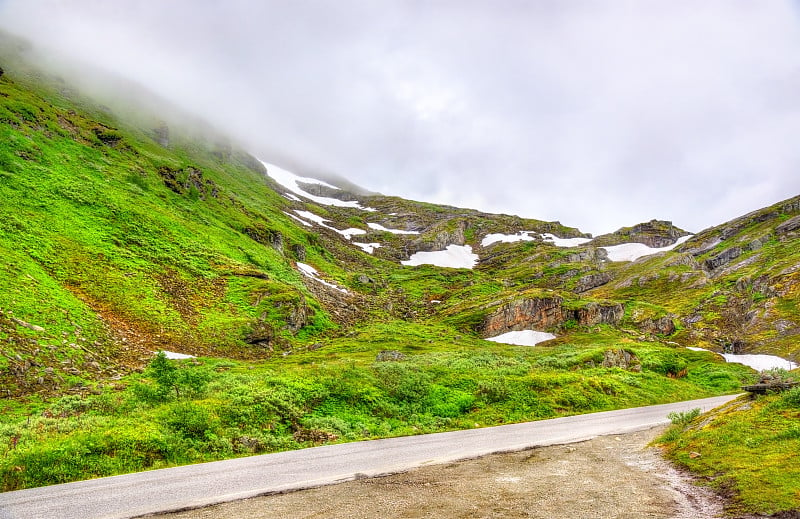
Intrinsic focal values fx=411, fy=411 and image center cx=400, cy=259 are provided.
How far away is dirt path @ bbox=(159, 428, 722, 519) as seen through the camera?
29.2ft

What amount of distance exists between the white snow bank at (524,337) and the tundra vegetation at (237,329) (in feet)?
6.94

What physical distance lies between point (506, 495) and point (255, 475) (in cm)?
733

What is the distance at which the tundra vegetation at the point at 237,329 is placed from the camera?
17188 mm

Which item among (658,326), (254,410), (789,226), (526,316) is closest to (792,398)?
(254,410)

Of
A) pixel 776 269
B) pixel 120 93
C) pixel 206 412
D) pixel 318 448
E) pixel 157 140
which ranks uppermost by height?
pixel 120 93

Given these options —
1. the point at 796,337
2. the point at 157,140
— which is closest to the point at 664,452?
the point at 796,337

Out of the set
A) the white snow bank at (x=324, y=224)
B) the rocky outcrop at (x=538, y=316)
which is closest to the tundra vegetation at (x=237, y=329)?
the rocky outcrop at (x=538, y=316)

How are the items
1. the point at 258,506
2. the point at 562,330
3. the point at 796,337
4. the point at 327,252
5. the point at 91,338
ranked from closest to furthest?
the point at 258,506
the point at 91,338
the point at 796,337
the point at 562,330
the point at 327,252

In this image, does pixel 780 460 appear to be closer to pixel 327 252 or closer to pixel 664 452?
pixel 664 452

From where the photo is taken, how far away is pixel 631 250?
186875 mm

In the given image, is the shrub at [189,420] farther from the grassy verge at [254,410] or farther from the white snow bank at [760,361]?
the white snow bank at [760,361]

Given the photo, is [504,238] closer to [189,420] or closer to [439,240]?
[439,240]

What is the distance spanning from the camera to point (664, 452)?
1445 centimetres

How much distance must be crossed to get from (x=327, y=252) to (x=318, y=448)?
10456 centimetres
